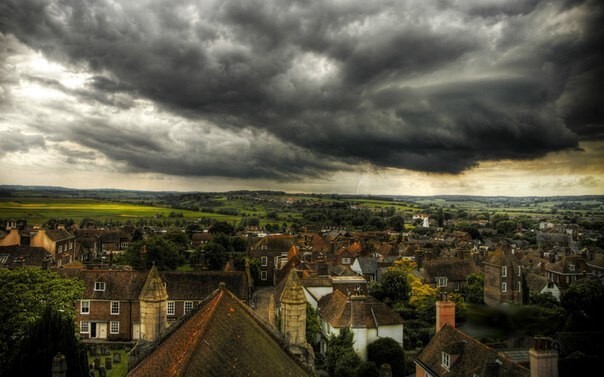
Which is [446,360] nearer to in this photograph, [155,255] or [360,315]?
[360,315]

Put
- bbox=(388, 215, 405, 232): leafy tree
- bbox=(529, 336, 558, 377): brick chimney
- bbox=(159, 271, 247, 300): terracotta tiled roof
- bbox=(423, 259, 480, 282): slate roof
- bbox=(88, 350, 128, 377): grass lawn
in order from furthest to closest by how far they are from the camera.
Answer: bbox=(388, 215, 405, 232): leafy tree < bbox=(423, 259, 480, 282): slate roof < bbox=(159, 271, 247, 300): terracotta tiled roof < bbox=(88, 350, 128, 377): grass lawn < bbox=(529, 336, 558, 377): brick chimney

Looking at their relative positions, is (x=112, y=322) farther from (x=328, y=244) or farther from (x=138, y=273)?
(x=328, y=244)

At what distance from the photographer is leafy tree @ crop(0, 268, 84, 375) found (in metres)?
30.9

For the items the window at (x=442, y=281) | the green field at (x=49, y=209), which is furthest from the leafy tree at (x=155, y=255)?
the window at (x=442, y=281)

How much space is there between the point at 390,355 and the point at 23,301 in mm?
29834

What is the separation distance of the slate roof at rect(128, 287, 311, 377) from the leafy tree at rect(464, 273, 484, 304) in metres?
39.3

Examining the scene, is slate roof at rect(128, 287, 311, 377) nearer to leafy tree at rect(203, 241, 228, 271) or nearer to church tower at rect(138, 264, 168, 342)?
church tower at rect(138, 264, 168, 342)

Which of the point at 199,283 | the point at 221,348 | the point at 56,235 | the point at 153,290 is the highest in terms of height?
the point at 153,290

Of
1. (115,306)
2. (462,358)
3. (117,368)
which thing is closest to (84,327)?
(115,306)

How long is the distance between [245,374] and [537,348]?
14.1m

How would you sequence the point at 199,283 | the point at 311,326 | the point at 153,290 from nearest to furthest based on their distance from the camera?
the point at 153,290
the point at 311,326
the point at 199,283

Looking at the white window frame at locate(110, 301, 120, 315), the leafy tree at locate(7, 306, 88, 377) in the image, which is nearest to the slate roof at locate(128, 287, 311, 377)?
the leafy tree at locate(7, 306, 88, 377)

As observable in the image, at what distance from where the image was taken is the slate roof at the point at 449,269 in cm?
6306

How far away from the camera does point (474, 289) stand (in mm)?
55156
